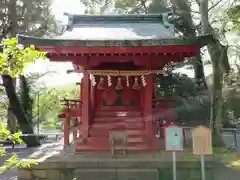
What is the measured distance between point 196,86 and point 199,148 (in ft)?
44.1

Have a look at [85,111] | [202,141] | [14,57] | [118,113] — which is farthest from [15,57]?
[118,113]

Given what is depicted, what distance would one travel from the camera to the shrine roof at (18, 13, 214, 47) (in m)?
7.07

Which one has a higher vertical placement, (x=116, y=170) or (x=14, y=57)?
(x=14, y=57)

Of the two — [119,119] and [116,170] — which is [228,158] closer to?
[116,170]

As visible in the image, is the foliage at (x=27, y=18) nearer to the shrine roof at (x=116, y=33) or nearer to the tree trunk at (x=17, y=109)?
the tree trunk at (x=17, y=109)

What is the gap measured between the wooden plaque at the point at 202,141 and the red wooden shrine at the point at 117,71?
255 centimetres

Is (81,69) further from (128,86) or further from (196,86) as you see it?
(196,86)

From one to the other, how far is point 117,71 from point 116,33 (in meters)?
1.34

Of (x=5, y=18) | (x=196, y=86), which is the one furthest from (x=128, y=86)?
(x=196, y=86)

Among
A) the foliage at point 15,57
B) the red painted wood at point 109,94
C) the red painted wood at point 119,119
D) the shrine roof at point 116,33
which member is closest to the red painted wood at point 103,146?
the red painted wood at point 119,119

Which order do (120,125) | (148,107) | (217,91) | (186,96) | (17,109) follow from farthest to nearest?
(186,96) < (17,109) < (217,91) < (120,125) < (148,107)

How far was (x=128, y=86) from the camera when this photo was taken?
868 centimetres

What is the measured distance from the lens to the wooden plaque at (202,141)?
530 cm

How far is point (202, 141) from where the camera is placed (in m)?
5.34
